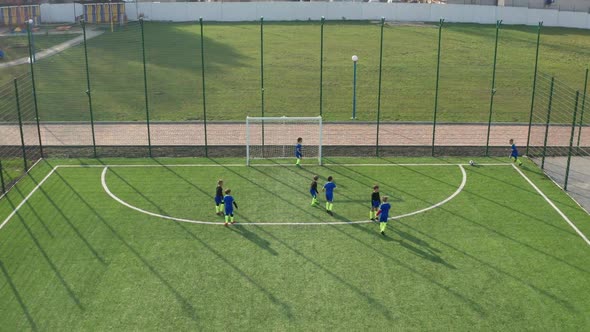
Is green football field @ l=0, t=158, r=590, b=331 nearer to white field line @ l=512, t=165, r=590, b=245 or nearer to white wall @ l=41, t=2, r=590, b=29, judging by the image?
white field line @ l=512, t=165, r=590, b=245

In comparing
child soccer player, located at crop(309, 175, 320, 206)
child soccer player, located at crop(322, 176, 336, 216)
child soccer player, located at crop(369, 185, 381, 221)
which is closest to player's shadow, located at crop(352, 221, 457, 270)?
child soccer player, located at crop(369, 185, 381, 221)

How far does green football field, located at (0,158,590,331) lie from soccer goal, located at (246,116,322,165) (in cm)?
148

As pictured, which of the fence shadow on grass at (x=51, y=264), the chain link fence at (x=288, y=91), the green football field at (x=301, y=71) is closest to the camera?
the fence shadow on grass at (x=51, y=264)

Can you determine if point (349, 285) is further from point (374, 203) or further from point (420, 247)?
point (374, 203)

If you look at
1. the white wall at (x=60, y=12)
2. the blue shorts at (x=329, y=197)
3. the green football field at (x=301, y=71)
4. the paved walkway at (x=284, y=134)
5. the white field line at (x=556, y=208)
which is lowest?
the white field line at (x=556, y=208)

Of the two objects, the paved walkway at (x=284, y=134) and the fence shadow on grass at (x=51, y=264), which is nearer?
the fence shadow on grass at (x=51, y=264)

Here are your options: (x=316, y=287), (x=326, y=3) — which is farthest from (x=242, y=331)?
(x=326, y=3)

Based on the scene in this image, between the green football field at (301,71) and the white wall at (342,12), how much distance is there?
1476 millimetres

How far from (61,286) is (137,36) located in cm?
3873

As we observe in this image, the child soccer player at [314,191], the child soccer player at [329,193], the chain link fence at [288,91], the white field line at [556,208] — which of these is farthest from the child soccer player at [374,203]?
the chain link fence at [288,91]

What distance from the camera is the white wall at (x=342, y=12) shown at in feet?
199

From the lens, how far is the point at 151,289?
18.3 meters

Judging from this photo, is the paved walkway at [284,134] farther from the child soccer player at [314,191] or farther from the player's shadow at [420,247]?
the player's shadow at [420,247]

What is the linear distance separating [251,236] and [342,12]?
44.7 metres
